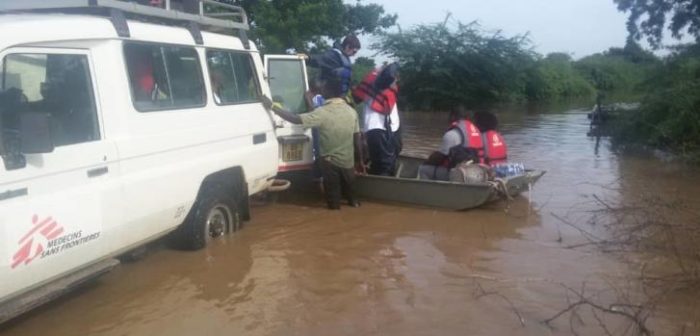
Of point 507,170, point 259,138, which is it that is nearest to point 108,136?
point 259,138

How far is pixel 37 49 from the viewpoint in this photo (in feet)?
14.3

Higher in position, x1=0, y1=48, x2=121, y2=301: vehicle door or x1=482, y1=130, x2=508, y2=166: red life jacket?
x1=0, y1=48, x2=121, y2=301: vehicle door

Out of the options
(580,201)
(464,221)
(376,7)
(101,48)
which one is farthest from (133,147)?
(376,7)

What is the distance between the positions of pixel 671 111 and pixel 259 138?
1051 cm

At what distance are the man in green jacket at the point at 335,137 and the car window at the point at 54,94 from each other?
367 cm

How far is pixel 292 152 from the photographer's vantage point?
8.42 metres

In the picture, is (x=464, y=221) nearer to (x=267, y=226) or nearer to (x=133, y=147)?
(x=267, y=226)

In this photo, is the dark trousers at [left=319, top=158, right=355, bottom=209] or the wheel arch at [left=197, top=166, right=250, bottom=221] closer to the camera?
the wheel arch at [left=197, top=166, right=250, bottom=221]

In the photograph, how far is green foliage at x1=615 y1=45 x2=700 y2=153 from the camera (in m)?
13.6

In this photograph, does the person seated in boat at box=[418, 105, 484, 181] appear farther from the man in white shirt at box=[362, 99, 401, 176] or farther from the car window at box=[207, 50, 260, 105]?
the car window at box=[207, 50, 260, 105]

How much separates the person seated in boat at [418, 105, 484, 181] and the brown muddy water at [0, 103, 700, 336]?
721 mm

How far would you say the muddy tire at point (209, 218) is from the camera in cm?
629

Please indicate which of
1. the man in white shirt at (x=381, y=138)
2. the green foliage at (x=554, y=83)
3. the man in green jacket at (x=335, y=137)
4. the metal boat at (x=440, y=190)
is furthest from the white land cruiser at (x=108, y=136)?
the green foliage at (x=554, y=83)

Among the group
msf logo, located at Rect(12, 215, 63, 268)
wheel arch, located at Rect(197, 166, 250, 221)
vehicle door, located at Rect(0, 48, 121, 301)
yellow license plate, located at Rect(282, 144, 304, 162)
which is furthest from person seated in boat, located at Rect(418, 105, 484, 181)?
msf logo, located at Rect(12, 215, 63, 268)
